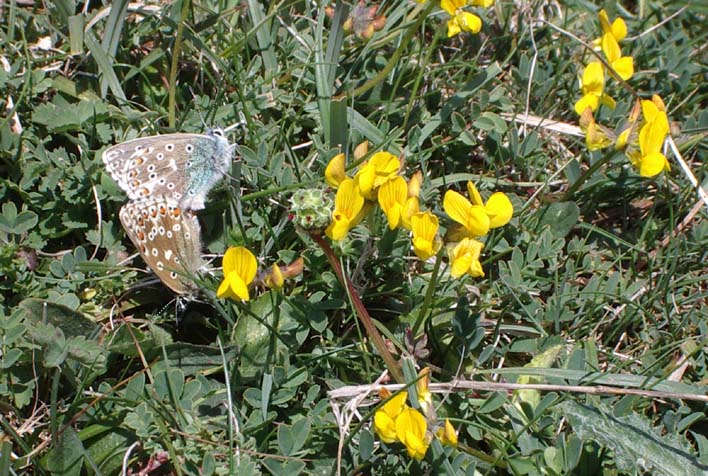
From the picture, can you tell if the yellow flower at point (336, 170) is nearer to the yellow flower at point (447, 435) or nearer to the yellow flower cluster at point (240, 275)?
the yellow flower cluster at point (240, 275)

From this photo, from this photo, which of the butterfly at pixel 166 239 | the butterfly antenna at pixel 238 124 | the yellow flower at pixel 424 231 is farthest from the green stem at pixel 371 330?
the butterfly antenna at pixel 238 124

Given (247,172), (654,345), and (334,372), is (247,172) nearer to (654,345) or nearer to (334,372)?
(334,372)

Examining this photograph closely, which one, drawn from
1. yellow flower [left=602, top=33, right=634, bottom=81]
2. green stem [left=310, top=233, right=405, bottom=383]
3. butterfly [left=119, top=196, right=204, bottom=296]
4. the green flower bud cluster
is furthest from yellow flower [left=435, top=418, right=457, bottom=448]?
yellow flower [left=602, top=33, right=634, bottom=81]

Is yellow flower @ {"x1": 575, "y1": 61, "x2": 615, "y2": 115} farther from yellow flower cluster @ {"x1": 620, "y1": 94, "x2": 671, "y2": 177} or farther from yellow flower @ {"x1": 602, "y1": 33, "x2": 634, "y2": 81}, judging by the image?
yellow flower cluster @ {"x1": 620, "y1": 94, "x2": 671, "y2": 177}

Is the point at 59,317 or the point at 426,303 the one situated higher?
the point at 426,303

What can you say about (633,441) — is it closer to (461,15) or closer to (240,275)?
(240,275)

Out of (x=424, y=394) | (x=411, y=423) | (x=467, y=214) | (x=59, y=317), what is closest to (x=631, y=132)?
(x=467, y=214)
